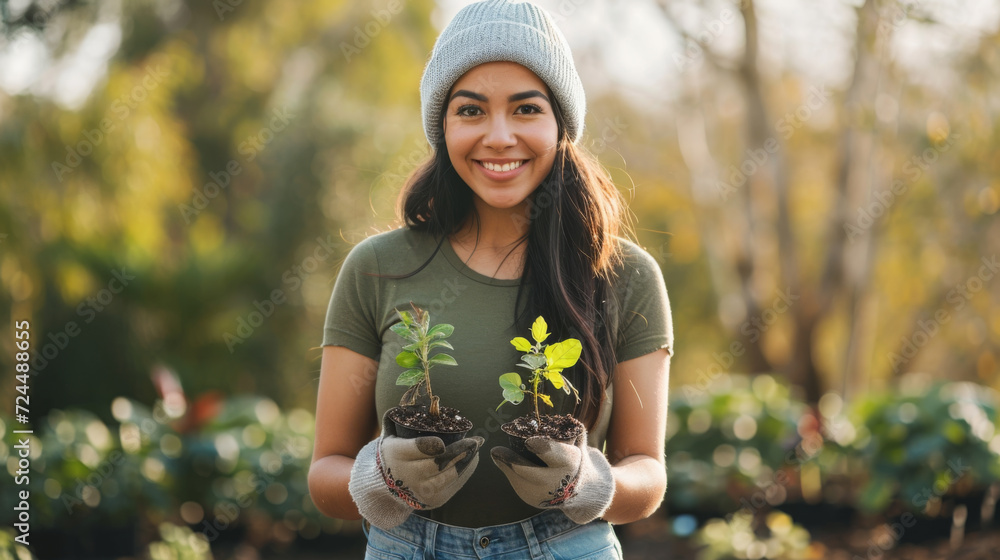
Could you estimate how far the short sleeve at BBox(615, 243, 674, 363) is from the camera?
174cm

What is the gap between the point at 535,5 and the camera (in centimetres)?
186

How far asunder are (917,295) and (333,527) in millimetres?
8225

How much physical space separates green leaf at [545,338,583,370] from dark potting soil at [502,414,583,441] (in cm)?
11

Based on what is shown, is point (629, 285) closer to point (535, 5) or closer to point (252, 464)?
point (535, 5)

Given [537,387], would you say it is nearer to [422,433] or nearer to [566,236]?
[422,433]

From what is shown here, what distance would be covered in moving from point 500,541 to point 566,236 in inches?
26.3

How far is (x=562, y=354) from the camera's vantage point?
156cm

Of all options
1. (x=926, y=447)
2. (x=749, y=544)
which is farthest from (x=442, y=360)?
(x=926, y=447)

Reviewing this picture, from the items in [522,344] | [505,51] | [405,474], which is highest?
[505,51]

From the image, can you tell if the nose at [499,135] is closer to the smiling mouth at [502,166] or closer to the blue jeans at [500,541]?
the smiling mouth at [502,166]

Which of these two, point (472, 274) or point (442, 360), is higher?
point (472, 274)

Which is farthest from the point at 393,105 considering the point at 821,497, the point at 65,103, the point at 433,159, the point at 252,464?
the point at 433,159

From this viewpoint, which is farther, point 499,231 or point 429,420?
point 499,231

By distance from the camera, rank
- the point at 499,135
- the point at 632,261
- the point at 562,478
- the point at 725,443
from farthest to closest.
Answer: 1. the point at 725,443
2. the point at 632,261
3. the point at 499,135
4. the point at 562,478
